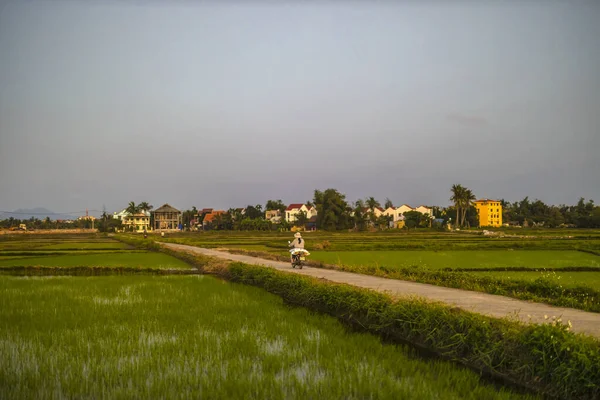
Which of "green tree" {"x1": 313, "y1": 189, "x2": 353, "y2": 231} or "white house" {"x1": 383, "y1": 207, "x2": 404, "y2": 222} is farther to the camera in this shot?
"white house" {"x1": 383, "y1": 207, "x2": 404, "y2": 222}

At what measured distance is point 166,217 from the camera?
268 ft

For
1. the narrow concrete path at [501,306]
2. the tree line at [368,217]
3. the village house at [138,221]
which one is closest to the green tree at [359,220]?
the tree line at [368,217]

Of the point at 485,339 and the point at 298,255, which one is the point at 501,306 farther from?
the point at 298,255

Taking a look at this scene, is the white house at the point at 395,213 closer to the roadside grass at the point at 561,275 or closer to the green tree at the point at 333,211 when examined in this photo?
the green tree at the point at 333,211

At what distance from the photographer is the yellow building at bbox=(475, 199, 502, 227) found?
9125 centimetres

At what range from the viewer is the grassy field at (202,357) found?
404 centimetres

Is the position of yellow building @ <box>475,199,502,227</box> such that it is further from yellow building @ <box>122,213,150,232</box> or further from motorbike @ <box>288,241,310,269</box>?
motorbike @ <box>288,241,310,269</box>

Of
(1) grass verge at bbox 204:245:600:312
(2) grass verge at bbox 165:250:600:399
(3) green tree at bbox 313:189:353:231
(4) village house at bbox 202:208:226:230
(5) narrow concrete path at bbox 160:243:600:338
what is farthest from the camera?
(4) village house at bbox 202:208:226:230

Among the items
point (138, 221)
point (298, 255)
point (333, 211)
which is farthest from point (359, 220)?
point (298, 255)

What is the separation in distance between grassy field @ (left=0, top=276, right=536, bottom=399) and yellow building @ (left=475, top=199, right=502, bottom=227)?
90798 millimetres

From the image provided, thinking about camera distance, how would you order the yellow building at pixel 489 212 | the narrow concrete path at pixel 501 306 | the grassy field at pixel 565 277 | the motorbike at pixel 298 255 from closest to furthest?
1. the narrow concrete path at pixel 501 306
2. the grassy field at pixel 565 277
3. the motorbike at pixel 298 255
4. the yellow building at pixel 489 212

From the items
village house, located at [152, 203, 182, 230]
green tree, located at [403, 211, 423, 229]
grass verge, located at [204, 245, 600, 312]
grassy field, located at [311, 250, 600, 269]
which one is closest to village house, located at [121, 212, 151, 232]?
village house, located at [152, 203, 182, 230]

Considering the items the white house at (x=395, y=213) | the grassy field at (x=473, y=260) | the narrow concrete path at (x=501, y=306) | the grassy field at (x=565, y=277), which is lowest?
the grassy field at (x=473, y=260)

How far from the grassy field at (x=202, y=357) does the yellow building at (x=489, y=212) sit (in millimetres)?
90798
